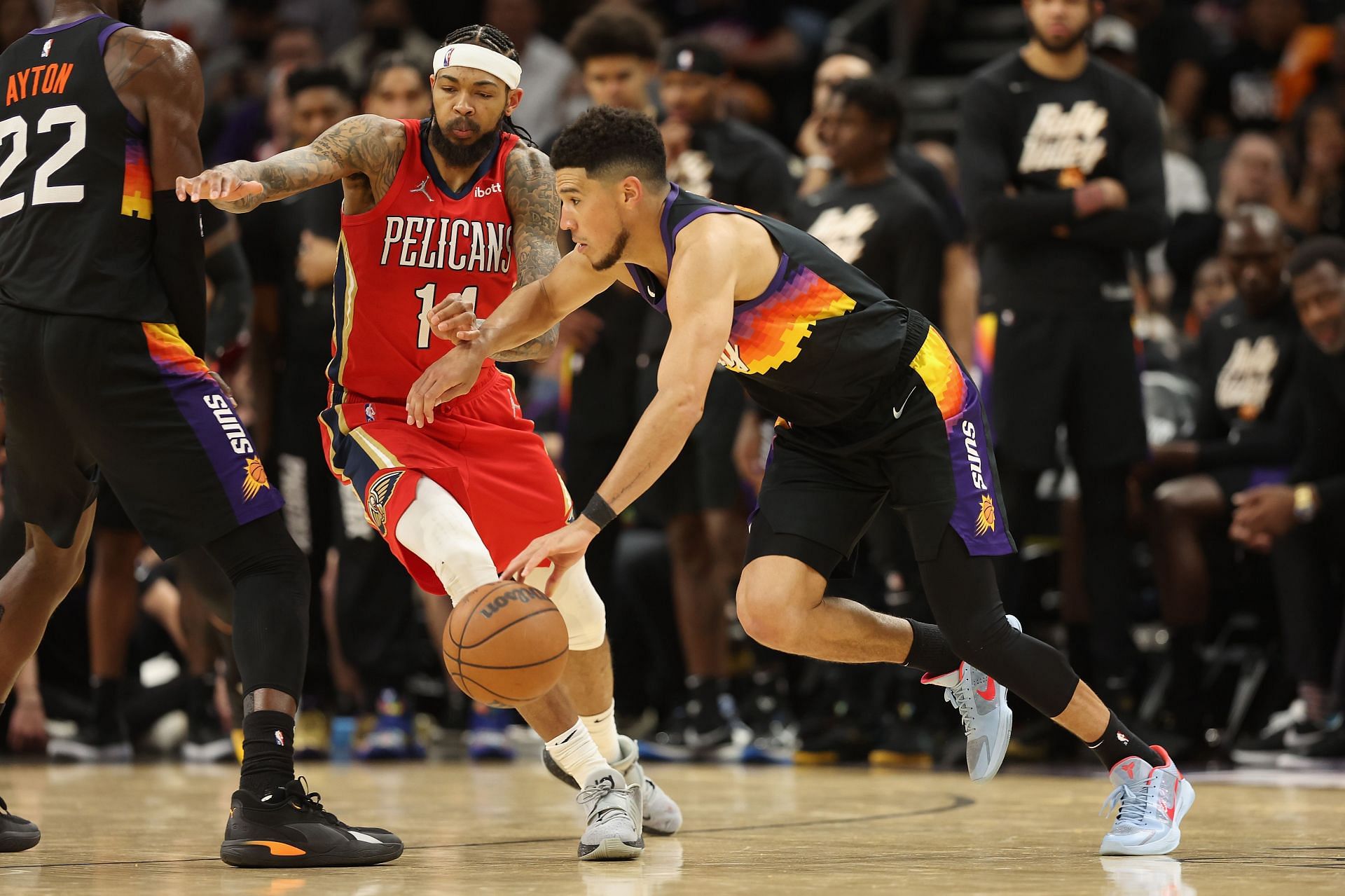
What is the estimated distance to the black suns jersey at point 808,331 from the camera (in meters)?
5.04

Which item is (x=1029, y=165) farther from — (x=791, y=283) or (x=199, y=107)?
(x=199, y=107)

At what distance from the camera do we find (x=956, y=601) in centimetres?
505

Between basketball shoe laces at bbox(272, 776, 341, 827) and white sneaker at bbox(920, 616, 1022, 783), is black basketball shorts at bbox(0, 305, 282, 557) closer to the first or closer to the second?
basketball shoe laces at bbox(272, 776, 341, 827)

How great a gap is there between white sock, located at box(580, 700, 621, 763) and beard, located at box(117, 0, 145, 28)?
2.52 m

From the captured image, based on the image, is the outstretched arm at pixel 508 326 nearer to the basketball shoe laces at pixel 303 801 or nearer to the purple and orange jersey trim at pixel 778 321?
the purple and orange jersey trim at pixel 778 321

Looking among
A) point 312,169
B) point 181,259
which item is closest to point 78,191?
point 181,259

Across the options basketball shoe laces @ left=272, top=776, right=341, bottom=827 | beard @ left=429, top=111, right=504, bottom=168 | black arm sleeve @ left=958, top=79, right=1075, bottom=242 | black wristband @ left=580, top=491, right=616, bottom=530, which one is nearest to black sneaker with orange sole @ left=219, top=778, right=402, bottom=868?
basketball shoe laces @ left=272, top=776, right=341, bottom=827

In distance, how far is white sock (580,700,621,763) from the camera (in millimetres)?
5562

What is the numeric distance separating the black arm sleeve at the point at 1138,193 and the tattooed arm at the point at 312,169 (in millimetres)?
3548

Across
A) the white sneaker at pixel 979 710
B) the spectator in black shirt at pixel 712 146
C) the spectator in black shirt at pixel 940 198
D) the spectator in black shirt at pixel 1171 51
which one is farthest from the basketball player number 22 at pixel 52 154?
the spectator in black shirt at pixel 1171 51

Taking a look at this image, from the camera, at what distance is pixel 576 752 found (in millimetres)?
5297

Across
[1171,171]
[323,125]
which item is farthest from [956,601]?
[1171,171]

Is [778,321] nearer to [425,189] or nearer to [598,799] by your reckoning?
[425,189]

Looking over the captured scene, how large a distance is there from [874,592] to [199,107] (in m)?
4.90
